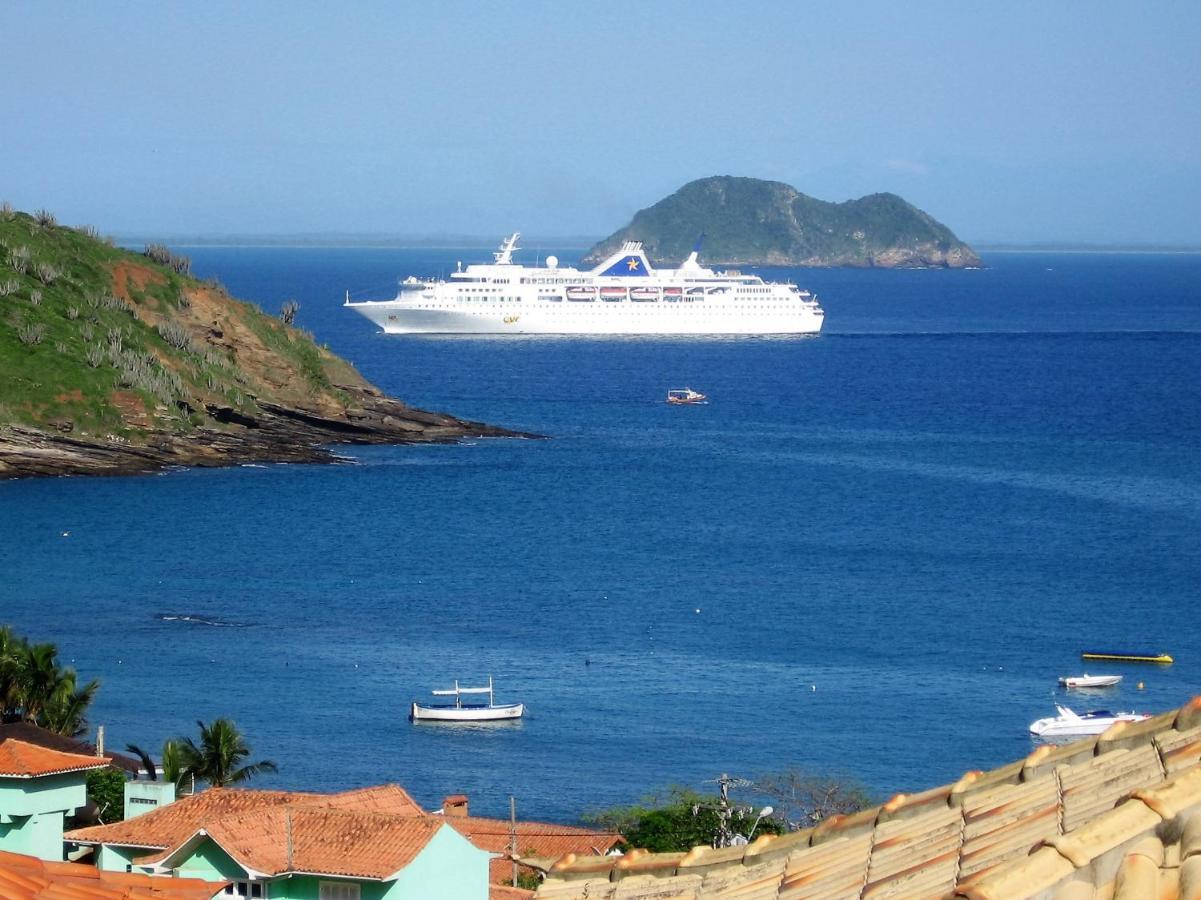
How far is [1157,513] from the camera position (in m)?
47.8

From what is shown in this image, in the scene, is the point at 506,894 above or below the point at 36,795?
below

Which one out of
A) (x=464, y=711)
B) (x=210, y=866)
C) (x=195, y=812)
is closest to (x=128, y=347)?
(x=464, y=711)

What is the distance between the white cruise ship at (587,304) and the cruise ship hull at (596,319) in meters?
0.05

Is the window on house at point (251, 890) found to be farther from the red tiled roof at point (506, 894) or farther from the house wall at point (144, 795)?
the house wall at point (144, 795)

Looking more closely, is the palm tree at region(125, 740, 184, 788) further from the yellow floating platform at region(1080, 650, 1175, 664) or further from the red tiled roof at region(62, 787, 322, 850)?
the yellow floating platform at region(1080, 650, 1175, 664)

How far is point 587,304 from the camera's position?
359 feet

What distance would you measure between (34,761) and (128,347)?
40975mm

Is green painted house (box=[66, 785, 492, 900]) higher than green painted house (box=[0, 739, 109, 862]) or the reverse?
higher

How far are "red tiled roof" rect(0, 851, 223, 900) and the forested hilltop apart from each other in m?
41.9

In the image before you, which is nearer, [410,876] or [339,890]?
[339,890]

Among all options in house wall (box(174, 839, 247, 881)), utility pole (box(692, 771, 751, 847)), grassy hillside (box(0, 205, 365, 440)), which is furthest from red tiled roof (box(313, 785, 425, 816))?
grassy hillside (box(0, 205, 365, 440))

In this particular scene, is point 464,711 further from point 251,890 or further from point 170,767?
point 251,890

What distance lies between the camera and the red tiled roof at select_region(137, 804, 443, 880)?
11359 mm

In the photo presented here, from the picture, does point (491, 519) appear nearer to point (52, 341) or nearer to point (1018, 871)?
point (52, 341)
